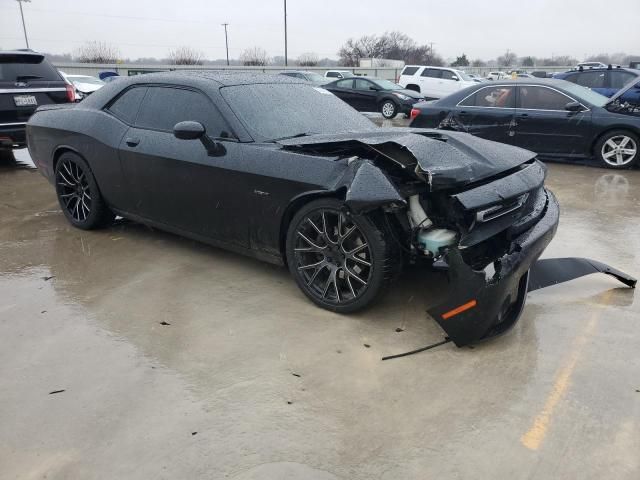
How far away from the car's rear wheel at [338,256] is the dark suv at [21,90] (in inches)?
251

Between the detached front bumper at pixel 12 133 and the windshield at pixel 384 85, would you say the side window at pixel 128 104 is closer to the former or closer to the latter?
the detached front bumper at pixel 12 133

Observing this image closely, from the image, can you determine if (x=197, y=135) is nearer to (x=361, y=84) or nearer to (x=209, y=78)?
(x=209, y=78)

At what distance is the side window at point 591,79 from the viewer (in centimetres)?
1363

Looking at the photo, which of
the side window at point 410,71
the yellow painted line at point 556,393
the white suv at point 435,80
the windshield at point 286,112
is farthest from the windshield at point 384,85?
the yellow painted line at point 556,393

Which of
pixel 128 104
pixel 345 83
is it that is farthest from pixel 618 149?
pixel 345 83

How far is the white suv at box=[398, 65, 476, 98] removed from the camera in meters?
20.8

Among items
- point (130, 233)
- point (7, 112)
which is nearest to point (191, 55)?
point (7, 112)

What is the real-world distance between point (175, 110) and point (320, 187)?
169 cm

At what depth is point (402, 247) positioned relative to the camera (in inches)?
125

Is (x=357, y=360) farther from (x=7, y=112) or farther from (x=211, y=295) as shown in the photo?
(x=7, y=112)

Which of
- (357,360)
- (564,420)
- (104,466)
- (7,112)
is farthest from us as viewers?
(7,112)

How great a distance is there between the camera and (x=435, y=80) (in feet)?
69.4

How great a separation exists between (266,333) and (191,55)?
203 feet

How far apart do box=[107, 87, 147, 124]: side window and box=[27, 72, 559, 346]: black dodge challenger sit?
1 cm
